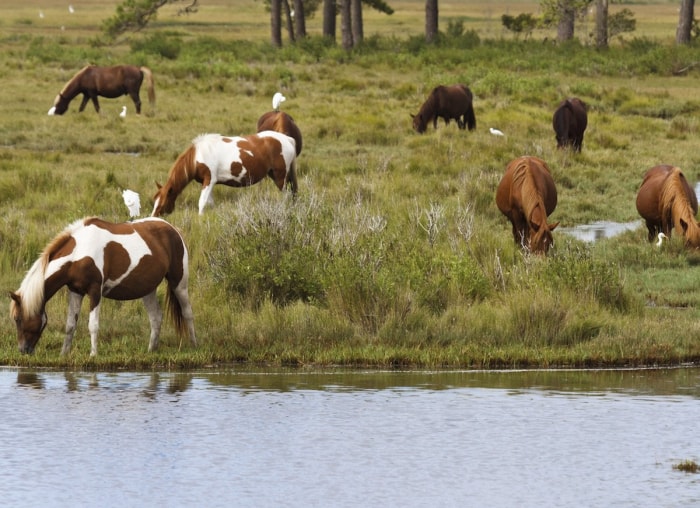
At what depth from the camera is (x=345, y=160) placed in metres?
23.8

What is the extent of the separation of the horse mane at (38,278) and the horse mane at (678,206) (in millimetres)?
7661

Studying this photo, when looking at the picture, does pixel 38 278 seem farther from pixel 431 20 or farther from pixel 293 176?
pixel 431 20

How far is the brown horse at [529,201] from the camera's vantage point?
46.7 ft

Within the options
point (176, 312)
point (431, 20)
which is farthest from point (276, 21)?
point (176, 312)

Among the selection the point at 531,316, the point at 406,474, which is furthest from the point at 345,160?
the point at 406,474

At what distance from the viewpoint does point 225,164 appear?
1795 centimetres

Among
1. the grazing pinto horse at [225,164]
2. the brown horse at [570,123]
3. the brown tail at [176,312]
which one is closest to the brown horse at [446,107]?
the brown horse at [570,123]

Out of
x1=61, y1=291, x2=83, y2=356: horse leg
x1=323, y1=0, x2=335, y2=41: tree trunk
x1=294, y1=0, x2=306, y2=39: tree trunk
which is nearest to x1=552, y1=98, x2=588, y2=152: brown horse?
x1=61, y1=291, x2=83, y2=356: horse leg

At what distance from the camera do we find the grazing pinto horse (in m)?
17.6

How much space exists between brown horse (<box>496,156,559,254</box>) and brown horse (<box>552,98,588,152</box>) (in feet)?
29.3

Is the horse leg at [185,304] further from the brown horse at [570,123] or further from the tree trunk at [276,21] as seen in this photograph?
the tree trunk at [276,21]

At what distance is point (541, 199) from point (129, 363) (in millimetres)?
5611

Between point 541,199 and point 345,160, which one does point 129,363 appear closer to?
point 541,199

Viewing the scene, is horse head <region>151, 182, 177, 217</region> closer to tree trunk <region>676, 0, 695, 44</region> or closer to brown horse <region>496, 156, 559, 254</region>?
brown horse <region>496, 156, 559, 254</region>
